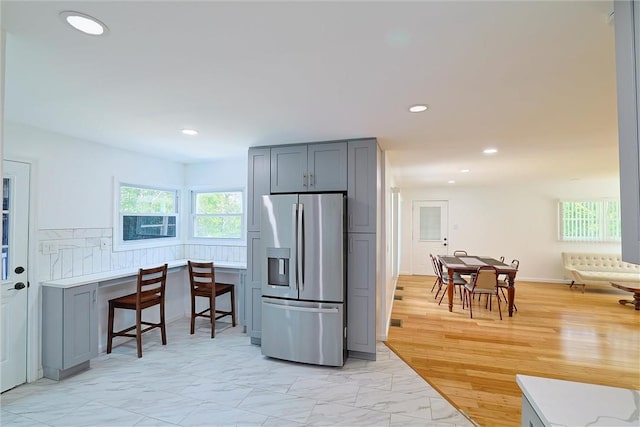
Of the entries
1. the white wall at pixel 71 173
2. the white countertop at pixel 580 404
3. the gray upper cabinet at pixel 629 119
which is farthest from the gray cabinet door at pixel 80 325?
the gray upper cabinet at pixel 629 119

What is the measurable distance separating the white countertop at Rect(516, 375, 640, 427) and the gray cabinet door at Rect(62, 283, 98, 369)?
3.67 metres

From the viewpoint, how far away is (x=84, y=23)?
137 centimetres

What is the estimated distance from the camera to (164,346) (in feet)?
12.1

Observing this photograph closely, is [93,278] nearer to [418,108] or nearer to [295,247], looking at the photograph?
[295,247]

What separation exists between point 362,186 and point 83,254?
10.6 feet

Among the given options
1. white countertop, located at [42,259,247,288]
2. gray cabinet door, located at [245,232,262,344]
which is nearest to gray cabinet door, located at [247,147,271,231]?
gray cabinet door, located at [245,232,262,344]

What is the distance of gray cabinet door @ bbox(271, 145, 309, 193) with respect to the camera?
357 centimetres

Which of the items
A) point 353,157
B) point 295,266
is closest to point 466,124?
point 353,157

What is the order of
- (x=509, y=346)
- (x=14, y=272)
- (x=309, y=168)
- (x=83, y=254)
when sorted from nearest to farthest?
(x=14, y=272) → (x=83, y=254) → (x=309, y=168) → (x=509, y=346)

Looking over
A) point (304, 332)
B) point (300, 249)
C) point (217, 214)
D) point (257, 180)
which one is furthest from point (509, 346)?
point (217, 214)

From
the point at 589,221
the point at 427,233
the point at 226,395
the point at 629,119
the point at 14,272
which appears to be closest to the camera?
the point at 629,119

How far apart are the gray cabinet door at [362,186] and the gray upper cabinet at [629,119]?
230 centimetres

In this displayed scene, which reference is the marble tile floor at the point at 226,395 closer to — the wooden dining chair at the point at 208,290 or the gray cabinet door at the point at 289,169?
the wooden dining chair at the point at 208,290

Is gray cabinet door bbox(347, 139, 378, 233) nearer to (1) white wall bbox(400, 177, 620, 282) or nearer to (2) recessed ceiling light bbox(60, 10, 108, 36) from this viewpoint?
(2) recessed ceiling light bbox(60, 10, 108, 36)
